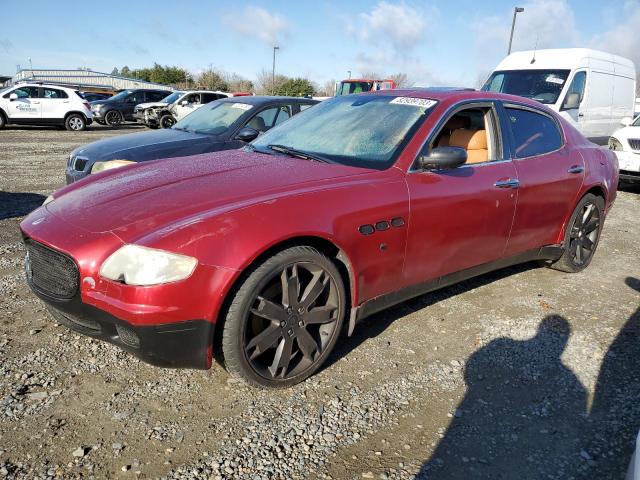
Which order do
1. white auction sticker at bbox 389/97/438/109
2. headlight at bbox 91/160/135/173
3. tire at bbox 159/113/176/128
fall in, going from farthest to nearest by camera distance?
1. tire at bbox 159/113/176/128
2. headlight at bbox 91/160/135/173
3. white auction sticker at bbox 389/97/438/109

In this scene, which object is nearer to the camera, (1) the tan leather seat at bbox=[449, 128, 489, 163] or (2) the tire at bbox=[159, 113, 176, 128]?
(1) the tan leather seat at bbox=[449, 128, 489, 163]

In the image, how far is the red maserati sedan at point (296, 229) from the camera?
2271 mm

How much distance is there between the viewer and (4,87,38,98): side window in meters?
17.3

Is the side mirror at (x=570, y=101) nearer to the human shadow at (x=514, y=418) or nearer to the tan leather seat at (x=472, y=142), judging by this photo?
the tan leather seat at (x=472, y=142)

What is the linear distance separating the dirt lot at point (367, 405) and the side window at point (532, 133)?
1263 millimetres

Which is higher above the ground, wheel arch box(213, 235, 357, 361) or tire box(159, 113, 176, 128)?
wheel arch box(213, 235, 357, 361)

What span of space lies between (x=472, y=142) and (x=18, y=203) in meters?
5.76

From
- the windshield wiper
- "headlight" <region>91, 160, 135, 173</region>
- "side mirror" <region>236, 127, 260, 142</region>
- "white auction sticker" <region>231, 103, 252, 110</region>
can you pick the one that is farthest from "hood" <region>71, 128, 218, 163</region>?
the windshield wiper

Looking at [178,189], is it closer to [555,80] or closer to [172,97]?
[555,80]

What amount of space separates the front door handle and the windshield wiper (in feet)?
4.11

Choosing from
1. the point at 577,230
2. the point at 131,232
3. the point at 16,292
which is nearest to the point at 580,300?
the point at 577,230

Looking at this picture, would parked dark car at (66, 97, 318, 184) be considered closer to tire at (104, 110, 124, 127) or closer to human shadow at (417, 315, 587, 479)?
human shadow at (417, 315, 587, 479)

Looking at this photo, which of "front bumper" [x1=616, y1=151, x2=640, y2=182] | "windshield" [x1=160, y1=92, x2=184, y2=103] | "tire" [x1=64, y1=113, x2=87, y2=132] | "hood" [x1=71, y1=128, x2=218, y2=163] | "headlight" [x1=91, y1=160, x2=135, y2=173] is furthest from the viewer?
"windshield" [x1=160, y1=92, x2=184, y2=103]

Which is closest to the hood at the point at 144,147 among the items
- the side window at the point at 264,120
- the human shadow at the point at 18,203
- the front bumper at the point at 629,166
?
the side window at the point at 264,120
